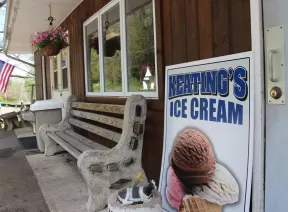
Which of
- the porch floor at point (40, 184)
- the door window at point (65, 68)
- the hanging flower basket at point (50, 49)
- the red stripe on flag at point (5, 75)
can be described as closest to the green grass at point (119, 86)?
the hanging flower basket at point (50, 49)

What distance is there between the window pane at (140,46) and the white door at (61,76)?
269cm

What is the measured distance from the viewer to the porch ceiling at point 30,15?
5.10 metres

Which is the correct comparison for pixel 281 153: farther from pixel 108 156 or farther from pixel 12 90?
pixel 12 90

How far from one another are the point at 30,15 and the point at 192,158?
502 centimetres

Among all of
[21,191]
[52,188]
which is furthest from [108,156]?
[21,191]

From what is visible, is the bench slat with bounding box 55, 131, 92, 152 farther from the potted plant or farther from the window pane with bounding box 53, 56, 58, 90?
the window pane with bounding box 53, 56, 58, 90

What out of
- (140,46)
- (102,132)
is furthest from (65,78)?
(140,46)

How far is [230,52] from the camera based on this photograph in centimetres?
196

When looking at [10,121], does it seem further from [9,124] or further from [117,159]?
[117,159]

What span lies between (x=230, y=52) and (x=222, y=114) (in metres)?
0.43

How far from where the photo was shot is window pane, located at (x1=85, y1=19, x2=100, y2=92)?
4.56 meters

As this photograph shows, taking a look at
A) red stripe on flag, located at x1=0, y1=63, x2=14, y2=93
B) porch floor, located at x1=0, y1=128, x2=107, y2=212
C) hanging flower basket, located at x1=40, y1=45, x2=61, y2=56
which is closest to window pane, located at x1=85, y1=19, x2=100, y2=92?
hanging flower basket, located at x1=40, y1=45, x2=61, y2=56

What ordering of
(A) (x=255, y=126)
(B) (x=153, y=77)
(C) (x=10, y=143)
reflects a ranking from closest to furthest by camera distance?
1. (A) (x=255, y=126)
2. (B) (x=153, y=77)
3. (C) (x=10, y=143)

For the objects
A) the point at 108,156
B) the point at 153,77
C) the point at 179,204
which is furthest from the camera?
the point at 153,77
